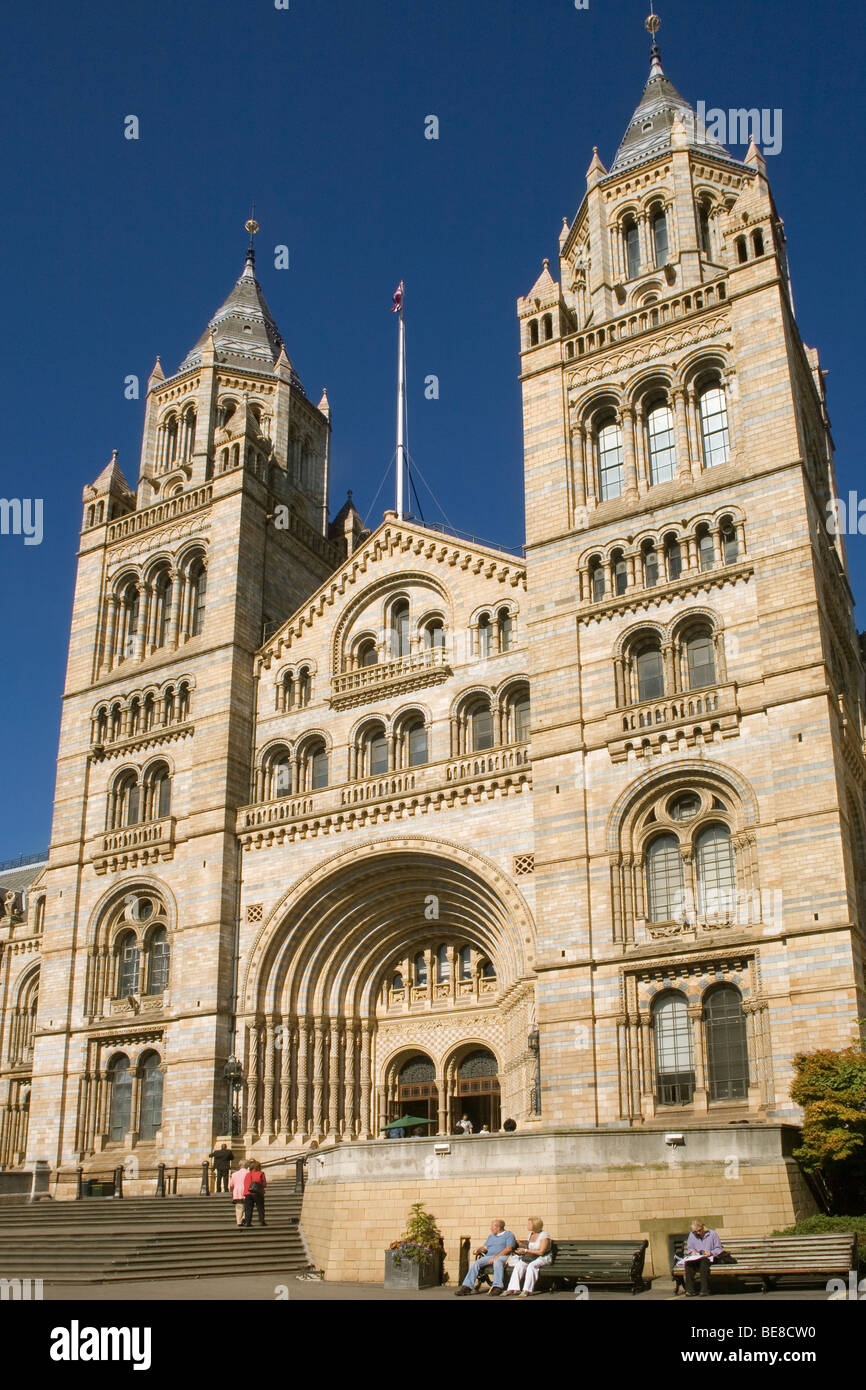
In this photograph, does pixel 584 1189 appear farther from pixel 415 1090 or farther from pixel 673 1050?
pixel 415 1090

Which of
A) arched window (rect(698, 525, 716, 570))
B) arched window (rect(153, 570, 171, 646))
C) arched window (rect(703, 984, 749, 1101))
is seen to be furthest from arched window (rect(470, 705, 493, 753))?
arched window (rect(153, 570, 171, 646))

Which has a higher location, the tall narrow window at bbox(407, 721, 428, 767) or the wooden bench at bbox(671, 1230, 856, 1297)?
the tall narrow window at bbox(407, 721, 428, 767)

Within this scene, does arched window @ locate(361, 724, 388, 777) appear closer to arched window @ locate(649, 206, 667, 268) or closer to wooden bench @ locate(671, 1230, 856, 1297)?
arched window @ locate(649, 206, 667, 268)

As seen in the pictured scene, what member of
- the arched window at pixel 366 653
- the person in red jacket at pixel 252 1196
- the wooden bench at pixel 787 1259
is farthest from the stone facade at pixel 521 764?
the person in red jacket at pixel 252 1196

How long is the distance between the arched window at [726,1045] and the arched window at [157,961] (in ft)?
54.9

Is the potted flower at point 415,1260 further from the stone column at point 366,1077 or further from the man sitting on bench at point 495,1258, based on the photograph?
the stone column at point 366,1077

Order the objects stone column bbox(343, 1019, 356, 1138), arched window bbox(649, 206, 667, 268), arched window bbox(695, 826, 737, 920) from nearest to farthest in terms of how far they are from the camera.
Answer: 1. arched window bbox(695, 826, 737, 920)
2. stone column bbox(343, 1019, 356, 1138)
3. arched window bbox(649, 206, 667, 268)

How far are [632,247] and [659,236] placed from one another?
33.9 inches

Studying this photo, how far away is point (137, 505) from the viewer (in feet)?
150

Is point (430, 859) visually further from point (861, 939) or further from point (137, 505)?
point (137, 505)

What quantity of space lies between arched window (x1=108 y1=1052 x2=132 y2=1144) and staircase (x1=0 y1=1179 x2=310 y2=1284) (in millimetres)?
5258

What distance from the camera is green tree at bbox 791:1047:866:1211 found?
2220 cm
